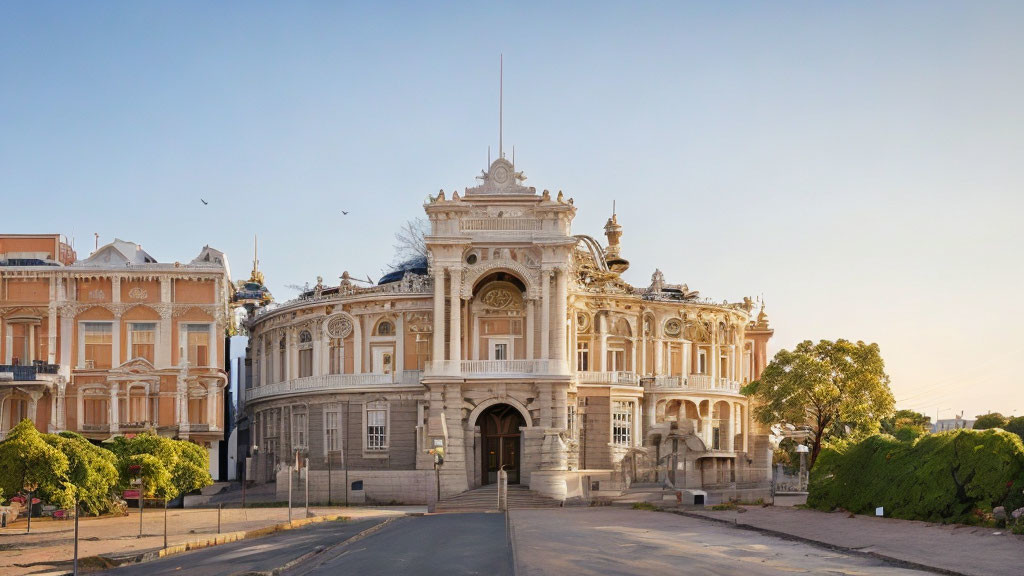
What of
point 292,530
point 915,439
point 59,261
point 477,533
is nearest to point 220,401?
point 59,261

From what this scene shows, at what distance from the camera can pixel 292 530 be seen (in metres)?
50.4

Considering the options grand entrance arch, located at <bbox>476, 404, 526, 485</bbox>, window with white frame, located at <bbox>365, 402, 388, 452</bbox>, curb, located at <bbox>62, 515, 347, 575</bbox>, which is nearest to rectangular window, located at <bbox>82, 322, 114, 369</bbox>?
window with white frame, located at <bbox>365, 402, 388, 452</bbox>

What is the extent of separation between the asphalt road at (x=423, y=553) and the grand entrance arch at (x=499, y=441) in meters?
21.5

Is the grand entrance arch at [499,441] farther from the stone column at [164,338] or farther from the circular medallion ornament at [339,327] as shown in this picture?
the stone column at [164,338]

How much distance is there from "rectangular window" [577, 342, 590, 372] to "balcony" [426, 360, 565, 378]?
10252mm

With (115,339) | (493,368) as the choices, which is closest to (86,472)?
(493,368)

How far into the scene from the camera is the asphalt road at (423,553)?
33.1 metres

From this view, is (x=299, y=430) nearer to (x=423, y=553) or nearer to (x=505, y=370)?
(x=505, y=370)

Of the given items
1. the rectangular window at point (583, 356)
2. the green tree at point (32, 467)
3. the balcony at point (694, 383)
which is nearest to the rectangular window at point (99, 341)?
the rectangular window at point (583, 356)

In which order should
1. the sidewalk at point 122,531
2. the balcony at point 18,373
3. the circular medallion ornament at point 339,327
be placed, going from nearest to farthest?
the sidewalk at point 122,531
the balcony at point 18,373
the circular medallion ornament at point 339,327

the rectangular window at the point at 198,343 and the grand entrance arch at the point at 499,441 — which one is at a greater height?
the rectangular window at the point at 198,343

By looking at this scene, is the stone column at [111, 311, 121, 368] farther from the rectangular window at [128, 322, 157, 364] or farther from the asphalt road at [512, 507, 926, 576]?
the asphalt road at [512, 507, 926, 576]

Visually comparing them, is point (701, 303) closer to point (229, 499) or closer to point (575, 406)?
point (575, 406)

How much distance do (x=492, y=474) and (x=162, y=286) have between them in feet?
74.8
